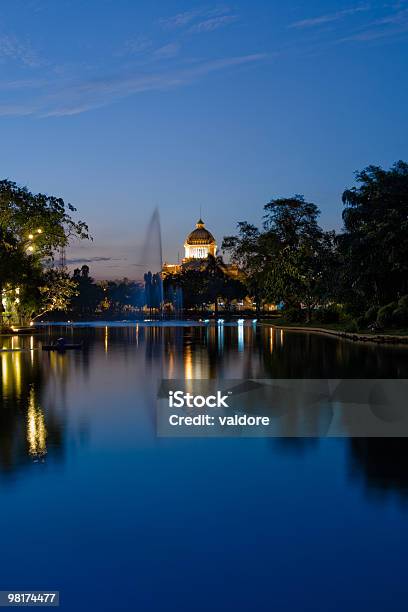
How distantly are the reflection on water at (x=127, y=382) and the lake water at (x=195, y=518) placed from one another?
0.06m

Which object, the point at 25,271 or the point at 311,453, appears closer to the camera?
the point at 311,453

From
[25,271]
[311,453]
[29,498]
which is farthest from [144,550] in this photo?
[25,271]

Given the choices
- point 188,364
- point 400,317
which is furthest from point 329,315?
point 188,364

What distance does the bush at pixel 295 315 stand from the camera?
213 ft

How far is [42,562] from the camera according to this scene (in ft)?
19.5

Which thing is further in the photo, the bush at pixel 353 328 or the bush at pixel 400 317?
the bush at pixel 353 328

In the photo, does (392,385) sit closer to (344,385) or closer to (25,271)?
(344,385)

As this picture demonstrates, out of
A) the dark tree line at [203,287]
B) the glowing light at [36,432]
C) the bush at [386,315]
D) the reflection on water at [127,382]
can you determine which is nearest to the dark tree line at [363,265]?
the bush at [386,315]

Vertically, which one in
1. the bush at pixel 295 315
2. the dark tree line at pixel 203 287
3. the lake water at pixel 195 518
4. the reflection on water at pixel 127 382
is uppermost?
the dark tree line at pixel 203 287

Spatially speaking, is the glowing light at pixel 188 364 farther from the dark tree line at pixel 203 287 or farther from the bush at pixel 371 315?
the dark tree line at pixel 203 287

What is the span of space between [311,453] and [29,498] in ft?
12.7

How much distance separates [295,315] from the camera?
64938mm

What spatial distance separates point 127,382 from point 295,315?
4681cm

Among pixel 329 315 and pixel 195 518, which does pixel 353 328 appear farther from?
pixel 195 518
